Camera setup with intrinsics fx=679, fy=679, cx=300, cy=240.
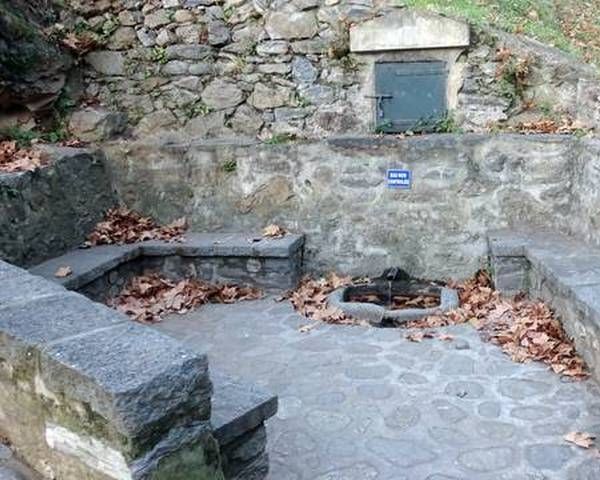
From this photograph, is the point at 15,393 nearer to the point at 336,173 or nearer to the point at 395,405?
the point at 395,405

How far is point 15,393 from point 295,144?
14.1 ft

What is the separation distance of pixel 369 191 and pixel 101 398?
14.4ft

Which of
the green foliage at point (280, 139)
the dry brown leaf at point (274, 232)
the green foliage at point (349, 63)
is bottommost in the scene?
the dry brown leaf at point (274, 232)

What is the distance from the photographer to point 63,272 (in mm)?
5266

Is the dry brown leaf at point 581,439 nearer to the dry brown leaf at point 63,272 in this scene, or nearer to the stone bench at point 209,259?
the stone bench at point 209,259

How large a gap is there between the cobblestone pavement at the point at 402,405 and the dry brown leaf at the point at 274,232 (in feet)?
4.00

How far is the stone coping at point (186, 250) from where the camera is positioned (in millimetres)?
5672

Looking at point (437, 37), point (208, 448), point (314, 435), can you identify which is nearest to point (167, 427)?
point (208, 448)

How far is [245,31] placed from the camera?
21.5 ft

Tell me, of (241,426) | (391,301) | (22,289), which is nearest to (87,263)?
(391,301)

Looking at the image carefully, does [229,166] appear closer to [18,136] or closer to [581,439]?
[18,136]

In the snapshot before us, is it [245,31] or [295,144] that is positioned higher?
[245,31]

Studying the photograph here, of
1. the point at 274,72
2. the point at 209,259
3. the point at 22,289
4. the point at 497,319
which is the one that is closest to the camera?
the point at 22,289

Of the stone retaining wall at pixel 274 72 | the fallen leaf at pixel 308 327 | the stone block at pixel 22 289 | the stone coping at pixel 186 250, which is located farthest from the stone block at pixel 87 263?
the stone block at pixel 22 289
